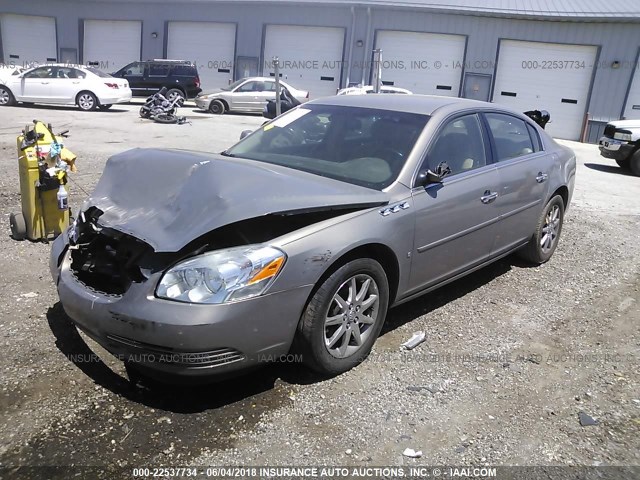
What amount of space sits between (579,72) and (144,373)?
22.9m

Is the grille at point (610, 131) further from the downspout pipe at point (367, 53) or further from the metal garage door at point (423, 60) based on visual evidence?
the downspout pipe at point (367, 53)

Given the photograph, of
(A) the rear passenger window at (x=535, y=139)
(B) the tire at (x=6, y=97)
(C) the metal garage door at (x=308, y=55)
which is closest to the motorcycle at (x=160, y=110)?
(B) the tire at (x=6, y=97)

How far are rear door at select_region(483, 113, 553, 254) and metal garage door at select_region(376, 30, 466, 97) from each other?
18617 millimetres

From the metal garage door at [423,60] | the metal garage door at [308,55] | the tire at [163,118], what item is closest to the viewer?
the tire at [163,118]

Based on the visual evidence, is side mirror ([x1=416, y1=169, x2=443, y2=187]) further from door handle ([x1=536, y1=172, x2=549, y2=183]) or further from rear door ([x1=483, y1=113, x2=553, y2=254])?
door handle ([x1=536, y1=172, x2=549, y2=183])

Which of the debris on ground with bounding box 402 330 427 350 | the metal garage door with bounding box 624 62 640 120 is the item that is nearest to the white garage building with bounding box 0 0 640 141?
the metal garage door with bounding box 624 62 640 120

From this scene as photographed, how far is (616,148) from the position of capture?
12289 millimetres

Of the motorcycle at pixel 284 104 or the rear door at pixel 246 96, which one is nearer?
Result: the motorcycle at pixel 284 104

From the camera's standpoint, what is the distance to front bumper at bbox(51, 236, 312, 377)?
2.67m

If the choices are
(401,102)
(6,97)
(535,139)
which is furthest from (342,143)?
(6,97)

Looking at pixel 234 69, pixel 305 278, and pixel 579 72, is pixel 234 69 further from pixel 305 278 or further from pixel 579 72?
pixel 305 278

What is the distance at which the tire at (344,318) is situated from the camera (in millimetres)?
3045

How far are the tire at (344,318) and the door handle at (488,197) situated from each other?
1.24 m

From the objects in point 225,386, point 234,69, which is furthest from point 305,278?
point 234,69
